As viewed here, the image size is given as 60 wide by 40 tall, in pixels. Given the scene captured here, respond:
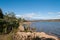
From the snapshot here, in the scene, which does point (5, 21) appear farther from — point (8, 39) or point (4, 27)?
point (8, 39)

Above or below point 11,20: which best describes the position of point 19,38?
below

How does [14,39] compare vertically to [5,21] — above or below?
below

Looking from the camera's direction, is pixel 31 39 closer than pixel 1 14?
Yes

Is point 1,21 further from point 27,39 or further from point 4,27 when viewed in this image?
point 27,39

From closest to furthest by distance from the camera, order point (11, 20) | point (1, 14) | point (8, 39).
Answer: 1. point (8, 39)
2. point (11, 20)
3. point (1, 14)

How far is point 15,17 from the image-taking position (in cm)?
1642

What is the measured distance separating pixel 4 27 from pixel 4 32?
66cm

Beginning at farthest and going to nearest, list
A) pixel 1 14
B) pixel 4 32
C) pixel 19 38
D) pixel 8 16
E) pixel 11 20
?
pixel 1 14
pixel 8 16
pixel 11 20
pixel 4 32
pixel 19 38

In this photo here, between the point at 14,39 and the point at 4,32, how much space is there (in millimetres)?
3976

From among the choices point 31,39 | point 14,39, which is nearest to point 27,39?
point 31,39

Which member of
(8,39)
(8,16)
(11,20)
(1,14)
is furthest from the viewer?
(1,14)

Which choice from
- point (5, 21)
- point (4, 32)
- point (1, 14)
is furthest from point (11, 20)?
point (1, 14)

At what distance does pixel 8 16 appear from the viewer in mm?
16000

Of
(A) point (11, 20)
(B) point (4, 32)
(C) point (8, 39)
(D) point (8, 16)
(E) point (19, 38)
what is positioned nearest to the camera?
(C) point (8, 39)
